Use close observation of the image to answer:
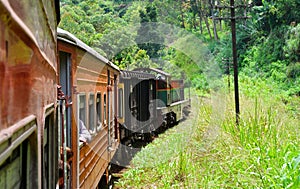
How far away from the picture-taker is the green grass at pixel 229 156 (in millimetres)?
4266

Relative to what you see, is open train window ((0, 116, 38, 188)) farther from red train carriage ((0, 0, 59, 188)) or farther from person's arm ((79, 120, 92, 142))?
person's arm ((79, 120, 92, 142))

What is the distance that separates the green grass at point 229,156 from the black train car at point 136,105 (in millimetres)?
991

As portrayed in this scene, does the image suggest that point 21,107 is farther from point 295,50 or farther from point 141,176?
point 295,50

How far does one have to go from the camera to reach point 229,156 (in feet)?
17.8

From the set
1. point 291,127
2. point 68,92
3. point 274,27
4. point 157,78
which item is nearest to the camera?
point 68,92

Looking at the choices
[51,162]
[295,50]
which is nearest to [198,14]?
[295,50]

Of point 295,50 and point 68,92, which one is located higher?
point 295,50

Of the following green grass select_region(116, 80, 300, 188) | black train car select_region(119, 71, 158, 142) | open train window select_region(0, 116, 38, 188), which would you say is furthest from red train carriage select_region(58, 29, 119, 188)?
black train car select_region(119, 71, 158, 142)

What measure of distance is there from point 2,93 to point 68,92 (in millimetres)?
2878

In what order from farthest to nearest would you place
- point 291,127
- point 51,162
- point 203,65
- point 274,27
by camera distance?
point 203,65 < point 274,27 < point 291,127 < point 51,162

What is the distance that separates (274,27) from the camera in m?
25.7

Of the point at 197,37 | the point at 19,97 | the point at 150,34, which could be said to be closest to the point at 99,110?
the point at 19,97

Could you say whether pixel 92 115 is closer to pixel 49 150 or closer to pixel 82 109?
pixel 82 109

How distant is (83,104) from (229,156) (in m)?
2.24
